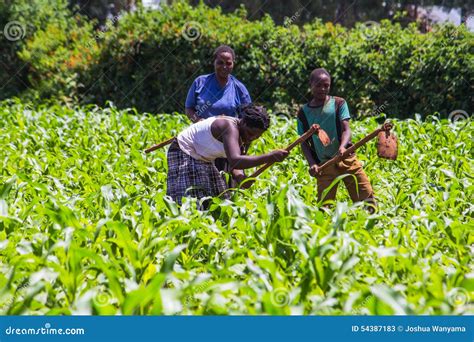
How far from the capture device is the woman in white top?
15.9 feet

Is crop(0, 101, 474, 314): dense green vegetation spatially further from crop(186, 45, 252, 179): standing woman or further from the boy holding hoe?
crop(186, 45, 252, 179): standing woman

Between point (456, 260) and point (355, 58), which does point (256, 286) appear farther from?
point (355, 58)

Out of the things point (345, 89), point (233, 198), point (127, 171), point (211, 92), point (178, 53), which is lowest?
point (233, 198)

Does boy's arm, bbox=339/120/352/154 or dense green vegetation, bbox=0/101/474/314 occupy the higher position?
boy's arm, bbox=339/120/352/154

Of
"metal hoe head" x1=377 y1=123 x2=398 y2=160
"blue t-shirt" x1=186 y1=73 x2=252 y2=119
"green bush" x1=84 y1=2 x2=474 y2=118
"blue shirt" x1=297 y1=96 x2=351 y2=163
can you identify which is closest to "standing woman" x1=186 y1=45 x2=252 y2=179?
"blue t-shirt" x1=186 y1=73 x2=252 y2=119

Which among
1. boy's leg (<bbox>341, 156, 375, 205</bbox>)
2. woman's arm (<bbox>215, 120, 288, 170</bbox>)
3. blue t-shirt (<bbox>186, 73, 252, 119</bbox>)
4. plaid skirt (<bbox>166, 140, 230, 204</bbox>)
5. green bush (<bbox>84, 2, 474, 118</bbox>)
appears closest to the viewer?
woman's arm (<bbox>215, 120, 288, 170</bbox>)

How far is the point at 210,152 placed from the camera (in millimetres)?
5148

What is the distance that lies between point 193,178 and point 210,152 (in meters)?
0.22

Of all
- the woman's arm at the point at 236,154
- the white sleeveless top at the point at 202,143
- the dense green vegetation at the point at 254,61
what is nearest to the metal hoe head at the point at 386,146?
the woman's arm at the point at 236,154

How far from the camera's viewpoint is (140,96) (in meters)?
15.6

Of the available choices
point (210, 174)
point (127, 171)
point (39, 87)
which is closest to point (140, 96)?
point (39, 87)

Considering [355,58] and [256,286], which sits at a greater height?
[355,58]

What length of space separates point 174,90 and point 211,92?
349 inches

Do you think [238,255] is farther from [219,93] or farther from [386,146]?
[219,93]
